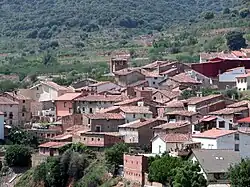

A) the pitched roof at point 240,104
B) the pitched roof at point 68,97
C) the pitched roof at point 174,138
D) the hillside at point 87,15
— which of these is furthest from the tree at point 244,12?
the pitched roof at point 174,138

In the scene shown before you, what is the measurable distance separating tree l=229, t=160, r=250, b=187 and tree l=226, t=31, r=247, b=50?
43560 millimetres

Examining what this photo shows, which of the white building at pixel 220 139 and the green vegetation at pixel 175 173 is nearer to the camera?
the green vegetation at pixel 175 173

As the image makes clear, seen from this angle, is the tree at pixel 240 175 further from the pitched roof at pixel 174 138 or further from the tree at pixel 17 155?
the tree at pixel 17 155

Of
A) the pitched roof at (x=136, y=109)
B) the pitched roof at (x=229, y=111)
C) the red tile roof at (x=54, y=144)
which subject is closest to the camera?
the pitched roof at (x=229, y=111)

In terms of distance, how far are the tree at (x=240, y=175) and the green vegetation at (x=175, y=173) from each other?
1.51m

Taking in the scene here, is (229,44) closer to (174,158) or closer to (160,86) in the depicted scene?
(160,86)

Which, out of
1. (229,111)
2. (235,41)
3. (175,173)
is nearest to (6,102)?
(229,111)

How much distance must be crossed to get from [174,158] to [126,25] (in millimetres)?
81848

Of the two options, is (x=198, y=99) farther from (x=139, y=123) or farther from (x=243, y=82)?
(x=243, y=82)

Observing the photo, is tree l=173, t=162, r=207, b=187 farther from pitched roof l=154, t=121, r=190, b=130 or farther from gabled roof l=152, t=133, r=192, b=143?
pitched roof l=154, t=121, r=190, b=130

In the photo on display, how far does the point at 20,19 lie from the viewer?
141 metres

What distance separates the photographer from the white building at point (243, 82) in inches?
2496

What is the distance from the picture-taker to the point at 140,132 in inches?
2167

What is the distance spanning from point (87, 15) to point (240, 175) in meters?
92.7
